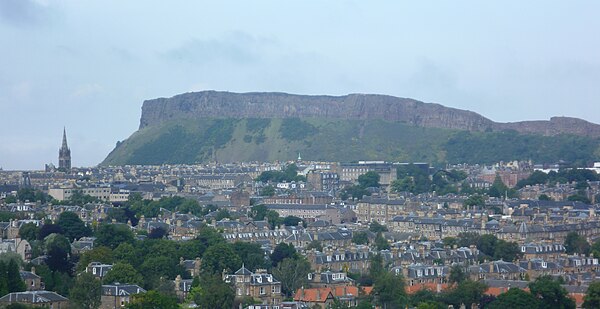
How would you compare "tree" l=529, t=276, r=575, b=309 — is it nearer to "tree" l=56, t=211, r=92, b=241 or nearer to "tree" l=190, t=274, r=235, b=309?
"tree" l=190, t=274, r=235, b=309

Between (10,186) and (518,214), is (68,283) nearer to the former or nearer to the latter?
(518,214)

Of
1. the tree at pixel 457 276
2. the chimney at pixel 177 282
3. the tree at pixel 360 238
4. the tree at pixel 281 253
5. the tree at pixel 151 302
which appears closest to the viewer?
the tree at pixel 151 302

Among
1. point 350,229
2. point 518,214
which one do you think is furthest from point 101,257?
point 518,214

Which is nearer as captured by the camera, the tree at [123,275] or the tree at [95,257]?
the tree at [123,275]

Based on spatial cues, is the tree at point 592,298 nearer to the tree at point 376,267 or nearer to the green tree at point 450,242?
the tree at point 376,267

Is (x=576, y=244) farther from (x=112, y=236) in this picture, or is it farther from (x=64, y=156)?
(x=64, y=156)

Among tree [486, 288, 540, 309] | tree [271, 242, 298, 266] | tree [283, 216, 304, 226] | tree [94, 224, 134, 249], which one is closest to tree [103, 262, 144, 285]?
tree [271, 242, 298, 266]

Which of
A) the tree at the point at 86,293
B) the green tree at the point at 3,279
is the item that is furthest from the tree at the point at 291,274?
the green tree at the point at 3,279
